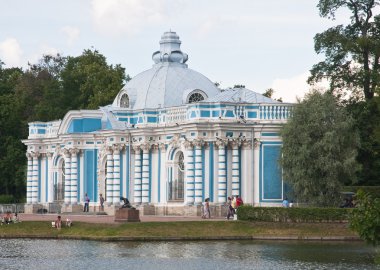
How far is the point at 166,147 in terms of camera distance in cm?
7356

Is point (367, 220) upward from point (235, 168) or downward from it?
downward

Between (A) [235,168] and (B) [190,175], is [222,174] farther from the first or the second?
(B) [190,175]

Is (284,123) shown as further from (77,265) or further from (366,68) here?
(77,265)

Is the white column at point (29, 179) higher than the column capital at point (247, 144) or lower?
lower

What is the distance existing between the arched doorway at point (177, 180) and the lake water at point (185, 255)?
54.3 ft

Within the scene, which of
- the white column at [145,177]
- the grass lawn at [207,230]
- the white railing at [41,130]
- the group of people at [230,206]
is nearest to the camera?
the grass lawn at [207,230]

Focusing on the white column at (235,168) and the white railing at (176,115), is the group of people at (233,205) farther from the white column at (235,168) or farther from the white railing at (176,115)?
the white railing at (176,115)

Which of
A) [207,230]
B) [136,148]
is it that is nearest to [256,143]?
[136,148]

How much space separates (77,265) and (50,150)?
138 ft

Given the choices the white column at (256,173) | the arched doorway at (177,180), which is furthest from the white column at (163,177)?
the white column at (256,173)

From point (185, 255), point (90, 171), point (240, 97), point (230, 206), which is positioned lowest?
point (185, 255)

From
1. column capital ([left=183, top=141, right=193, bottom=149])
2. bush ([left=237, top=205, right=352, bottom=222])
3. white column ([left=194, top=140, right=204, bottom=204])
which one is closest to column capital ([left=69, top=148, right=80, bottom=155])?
column capital ([left=183, top=141, right=193, bottom=149])

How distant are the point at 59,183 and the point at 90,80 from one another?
59.5ft

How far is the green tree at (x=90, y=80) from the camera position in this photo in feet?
323
